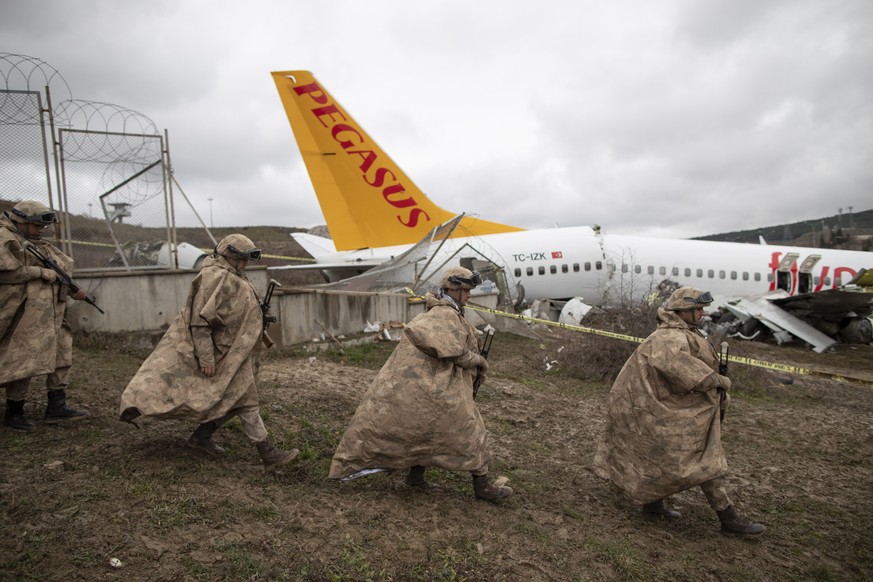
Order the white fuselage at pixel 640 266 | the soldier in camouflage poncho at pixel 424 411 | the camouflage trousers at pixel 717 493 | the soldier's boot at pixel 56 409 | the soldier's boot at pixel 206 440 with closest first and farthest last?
the soldier in camouflage poncho at pixel 424 411
the camouflage trousers at pixel 717 493
the soldier's boot at pixel 206 440
the soldier's boot at pixel 56 409
the white fuselage at pixel 640 266

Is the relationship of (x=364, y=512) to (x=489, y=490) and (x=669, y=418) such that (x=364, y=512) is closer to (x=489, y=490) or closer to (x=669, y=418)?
(x=489, y=490)

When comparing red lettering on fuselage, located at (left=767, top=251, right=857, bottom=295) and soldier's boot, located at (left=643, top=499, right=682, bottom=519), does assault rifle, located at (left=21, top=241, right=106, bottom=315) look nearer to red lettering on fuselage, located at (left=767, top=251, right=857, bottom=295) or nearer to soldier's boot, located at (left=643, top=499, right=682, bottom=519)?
soldier's boot, located at (left=643, top=499, right=682, bottom=519)

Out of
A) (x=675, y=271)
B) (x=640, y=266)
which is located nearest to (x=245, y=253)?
(x=640, y=266)

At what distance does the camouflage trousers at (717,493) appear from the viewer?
380cm

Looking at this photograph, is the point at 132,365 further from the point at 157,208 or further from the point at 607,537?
the point at 607,537

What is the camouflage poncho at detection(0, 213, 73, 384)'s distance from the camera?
161 inches

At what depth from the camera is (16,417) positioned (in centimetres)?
424

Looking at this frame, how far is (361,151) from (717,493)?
11690 millimetres

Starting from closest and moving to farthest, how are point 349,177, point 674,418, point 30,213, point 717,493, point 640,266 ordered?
point 674,418 → point 717,493 → point 30,213 → point 349,177 → point 640,266

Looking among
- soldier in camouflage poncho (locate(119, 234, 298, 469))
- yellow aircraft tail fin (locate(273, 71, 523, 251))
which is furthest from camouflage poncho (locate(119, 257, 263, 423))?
yellow aircraft tail fin (locate(273, 71, 523, 251))

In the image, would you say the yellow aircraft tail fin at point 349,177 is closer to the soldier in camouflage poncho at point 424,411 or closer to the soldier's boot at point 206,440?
the soldier's boot at point 206,440

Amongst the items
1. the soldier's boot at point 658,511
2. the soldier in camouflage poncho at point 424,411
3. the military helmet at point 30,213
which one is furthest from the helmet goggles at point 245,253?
the soldier's boot at point 658,511

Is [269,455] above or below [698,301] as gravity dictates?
below

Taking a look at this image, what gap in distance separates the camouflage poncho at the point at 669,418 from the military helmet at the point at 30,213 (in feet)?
16.0
